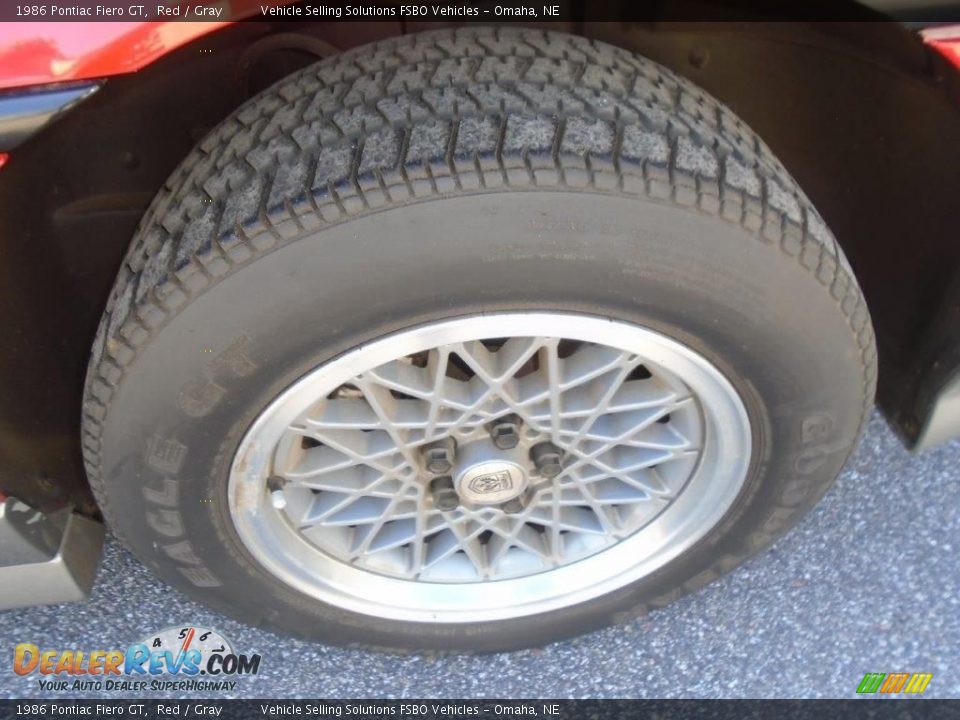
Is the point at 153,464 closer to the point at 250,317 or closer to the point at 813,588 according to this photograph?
the point at 250,317

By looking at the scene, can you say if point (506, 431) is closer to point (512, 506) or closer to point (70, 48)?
point (512, 506)

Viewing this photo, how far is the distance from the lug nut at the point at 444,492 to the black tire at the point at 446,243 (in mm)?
376

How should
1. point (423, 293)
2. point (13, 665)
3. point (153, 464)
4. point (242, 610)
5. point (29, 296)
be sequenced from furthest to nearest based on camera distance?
1. point (13, 665)
2. point (242, 610)
3. point (29, 296)
4. point (153, 464)
5. point (423, 293)

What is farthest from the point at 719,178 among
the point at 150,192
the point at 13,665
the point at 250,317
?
the point at 13,665

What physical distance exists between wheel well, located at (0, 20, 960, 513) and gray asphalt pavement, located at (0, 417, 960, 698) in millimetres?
342

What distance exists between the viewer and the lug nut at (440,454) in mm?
1537

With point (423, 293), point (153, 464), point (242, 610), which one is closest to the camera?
point (423, 293)

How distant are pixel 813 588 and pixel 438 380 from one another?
104cm

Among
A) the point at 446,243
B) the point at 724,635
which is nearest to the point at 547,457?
the point at 446,243

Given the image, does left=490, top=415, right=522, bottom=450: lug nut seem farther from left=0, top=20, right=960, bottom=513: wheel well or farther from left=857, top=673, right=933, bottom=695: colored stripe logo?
left=857, top=673, right=933, bottom=695: colored stripe logo

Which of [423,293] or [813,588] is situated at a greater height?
[423,293]

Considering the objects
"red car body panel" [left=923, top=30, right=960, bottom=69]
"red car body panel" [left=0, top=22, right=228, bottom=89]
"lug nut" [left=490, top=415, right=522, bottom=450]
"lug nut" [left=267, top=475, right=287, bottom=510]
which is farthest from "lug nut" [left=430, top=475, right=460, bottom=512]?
"red car body panel" [left=923, top=30, right=960, bottom=69]

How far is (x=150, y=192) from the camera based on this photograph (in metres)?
1.70

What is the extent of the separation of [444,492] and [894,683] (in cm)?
99
